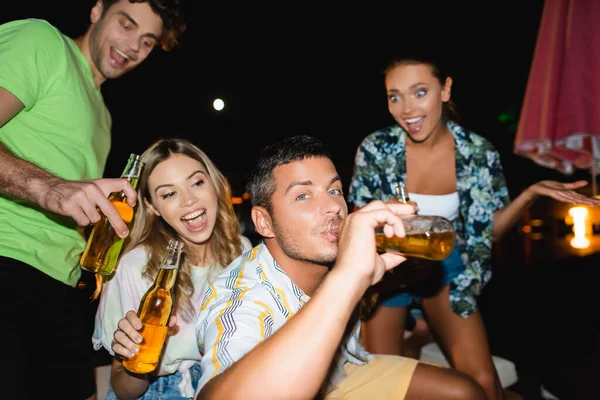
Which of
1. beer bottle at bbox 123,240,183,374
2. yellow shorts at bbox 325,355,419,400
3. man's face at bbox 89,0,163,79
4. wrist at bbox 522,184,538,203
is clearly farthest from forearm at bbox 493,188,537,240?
man's face at bbox 89,0,163,79

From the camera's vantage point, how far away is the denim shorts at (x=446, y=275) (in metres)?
2.84

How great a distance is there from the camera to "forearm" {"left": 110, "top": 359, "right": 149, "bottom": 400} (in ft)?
6.34

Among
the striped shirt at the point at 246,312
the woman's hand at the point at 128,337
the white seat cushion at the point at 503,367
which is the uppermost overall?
the striped shirt at the point at 246,312

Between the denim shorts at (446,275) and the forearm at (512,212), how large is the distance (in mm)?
325

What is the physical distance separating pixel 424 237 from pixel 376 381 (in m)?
1.11

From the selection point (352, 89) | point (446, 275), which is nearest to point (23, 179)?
point (446, 275)

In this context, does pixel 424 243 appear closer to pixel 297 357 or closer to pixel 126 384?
pixel 297 357

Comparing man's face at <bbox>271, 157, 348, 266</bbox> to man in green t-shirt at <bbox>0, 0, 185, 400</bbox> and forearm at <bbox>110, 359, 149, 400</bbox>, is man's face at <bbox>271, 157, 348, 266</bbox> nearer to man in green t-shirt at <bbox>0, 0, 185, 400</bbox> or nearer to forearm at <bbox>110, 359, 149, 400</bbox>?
man in green t-shirt at <bbox>0, 0, 185, 400</bbox>

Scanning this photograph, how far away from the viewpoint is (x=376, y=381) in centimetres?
214

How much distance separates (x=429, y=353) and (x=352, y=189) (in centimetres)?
143

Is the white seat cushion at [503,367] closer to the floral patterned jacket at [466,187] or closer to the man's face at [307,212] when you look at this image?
the floral patterned jacket at [466,187]

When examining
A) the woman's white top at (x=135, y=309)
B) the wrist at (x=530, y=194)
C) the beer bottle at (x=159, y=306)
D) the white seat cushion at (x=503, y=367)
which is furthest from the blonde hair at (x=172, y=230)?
the wrist at (x=530, y=194)

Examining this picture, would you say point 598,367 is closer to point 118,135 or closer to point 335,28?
point 335,28

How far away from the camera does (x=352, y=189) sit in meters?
3.06
